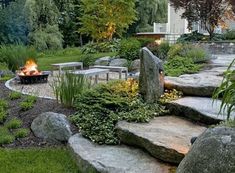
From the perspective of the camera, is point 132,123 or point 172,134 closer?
point 172,134

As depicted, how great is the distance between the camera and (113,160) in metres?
3.89

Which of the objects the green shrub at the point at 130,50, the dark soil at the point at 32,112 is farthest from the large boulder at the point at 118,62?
the dark soil at the point at 32,112

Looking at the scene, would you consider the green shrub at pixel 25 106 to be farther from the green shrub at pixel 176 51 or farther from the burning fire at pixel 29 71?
the green shrub at pixel 176 51

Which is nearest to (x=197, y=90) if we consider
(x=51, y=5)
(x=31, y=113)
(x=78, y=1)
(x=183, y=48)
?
(x=31, y=113)

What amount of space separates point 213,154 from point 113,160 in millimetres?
1326

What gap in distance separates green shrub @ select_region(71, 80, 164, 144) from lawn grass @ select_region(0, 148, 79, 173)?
441mm

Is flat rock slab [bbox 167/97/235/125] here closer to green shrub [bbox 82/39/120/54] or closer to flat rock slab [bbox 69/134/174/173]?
flat rock slab [bbox 69/134/174/173]

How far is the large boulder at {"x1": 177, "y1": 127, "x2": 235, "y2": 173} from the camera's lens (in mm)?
2773

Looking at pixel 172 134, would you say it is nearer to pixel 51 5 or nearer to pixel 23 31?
pixel 23 31

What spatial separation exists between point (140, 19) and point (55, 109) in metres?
17.2

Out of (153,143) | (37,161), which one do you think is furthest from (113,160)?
(37,161)

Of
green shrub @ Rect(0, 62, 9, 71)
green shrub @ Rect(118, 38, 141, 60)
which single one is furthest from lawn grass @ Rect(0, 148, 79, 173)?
green shrub @ Rect(118, 38, 141, 60)

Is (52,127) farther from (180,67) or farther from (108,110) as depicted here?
(180,67)

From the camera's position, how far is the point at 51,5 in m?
17.4
